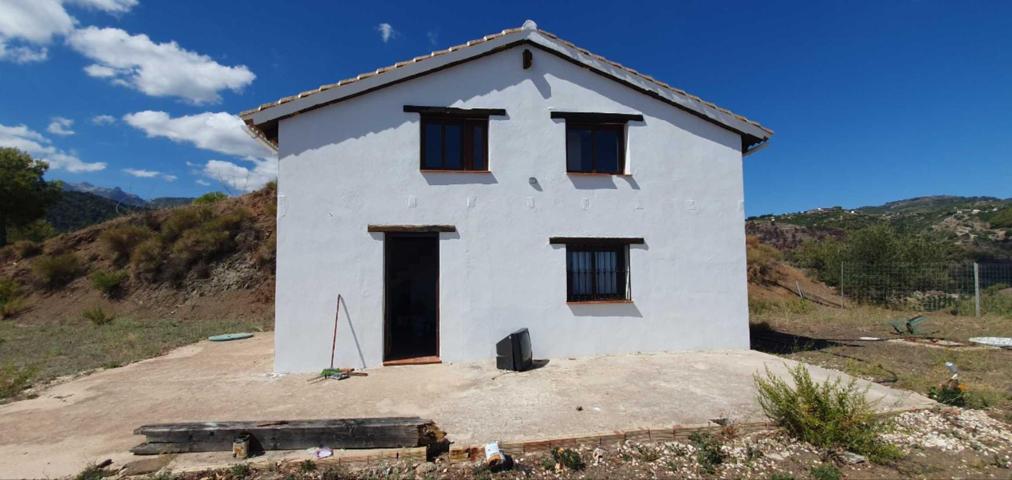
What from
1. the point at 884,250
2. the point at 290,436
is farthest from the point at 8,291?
the point at 884,250

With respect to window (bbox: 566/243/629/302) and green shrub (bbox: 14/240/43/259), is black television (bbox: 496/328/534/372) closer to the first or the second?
window (bbox: 566/243/629/302)

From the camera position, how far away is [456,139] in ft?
28.8

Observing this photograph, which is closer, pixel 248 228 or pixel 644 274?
pixel 644 274

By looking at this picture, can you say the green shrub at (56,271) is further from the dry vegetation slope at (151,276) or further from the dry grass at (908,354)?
the dry grass at (908,354)

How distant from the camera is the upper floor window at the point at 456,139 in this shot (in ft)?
28.2

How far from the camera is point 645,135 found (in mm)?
9188

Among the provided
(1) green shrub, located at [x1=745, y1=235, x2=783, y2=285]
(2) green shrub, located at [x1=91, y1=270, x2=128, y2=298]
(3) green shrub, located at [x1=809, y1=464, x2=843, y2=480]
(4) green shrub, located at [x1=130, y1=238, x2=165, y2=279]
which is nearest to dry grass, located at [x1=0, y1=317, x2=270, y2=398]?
(2) green shrub, located at [x1=91, y1=270, x2=128, y2=298]

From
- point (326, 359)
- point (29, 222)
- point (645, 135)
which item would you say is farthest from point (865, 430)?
point (29, 222)

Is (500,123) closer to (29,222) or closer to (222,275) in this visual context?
(222,275)

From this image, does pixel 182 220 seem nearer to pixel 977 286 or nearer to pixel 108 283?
pixel 108 283

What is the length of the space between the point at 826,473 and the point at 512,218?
582cm

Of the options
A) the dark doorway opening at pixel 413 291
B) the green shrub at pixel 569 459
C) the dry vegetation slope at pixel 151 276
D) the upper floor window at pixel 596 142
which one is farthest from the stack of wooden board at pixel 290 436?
the dry vegetation slope at pixel 151 276

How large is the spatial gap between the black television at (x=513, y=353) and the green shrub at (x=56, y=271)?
2341 cm

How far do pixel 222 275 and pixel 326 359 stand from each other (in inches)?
610
